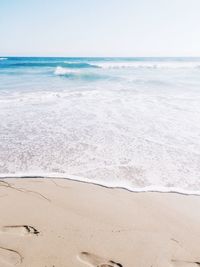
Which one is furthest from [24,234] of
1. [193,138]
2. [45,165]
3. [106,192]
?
[193,138]

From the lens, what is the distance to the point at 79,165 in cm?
505

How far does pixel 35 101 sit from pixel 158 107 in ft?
15.1

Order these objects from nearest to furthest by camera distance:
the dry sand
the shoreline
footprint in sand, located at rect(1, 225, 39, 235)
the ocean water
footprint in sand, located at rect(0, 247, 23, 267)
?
footprint in sand, located at rect(0, 247, 23, 267)
the dry sand
footprint in sand, located at rect(1, 225, 39, 235)
the shoreline
the ocean water

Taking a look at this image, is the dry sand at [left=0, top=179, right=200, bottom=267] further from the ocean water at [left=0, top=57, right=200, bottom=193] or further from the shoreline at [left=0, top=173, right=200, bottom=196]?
the ocean water at [left=0, top=57, right=200, bottom=193]

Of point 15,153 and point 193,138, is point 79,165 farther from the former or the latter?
point 193,138

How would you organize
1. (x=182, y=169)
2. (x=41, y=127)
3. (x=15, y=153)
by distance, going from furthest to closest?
1. (x=41, y=127)
2. (x=15, y=153)
3. (x=182, y=169)

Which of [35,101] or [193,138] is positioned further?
[35,101]

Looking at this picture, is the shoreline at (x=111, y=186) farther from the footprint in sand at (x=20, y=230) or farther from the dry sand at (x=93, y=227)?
the footprint in sand at (x=20, y=230)

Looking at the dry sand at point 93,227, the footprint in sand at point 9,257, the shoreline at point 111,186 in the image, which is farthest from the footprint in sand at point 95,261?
the shoreline at point 111,186

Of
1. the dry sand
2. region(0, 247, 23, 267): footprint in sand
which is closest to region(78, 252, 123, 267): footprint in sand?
the dry sand

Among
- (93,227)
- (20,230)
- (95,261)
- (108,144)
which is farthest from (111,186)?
(108,144)

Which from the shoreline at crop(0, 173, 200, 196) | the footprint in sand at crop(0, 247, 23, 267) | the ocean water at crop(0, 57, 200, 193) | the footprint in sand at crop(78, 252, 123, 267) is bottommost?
the footprint in sand at crop(78, 252, 123, 267)

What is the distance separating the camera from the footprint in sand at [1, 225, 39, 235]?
9.95 feet

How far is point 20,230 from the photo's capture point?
3.07 metres
